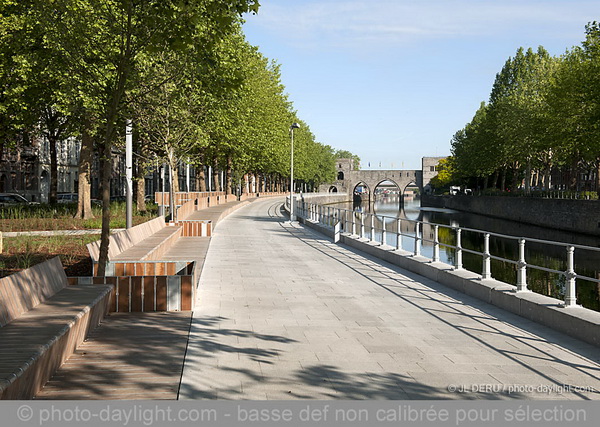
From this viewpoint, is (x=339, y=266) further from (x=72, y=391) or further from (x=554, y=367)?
(x=72, y=391)

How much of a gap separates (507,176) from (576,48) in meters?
31.6

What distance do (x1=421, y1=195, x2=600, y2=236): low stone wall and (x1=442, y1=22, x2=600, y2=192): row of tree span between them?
120 inches

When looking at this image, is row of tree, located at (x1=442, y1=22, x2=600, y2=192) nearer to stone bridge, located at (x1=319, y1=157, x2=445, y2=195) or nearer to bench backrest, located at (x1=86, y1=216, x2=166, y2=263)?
bench backrest, located at (x1=86, y1=216, x2=166, y2=263)

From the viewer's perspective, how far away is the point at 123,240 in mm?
13438

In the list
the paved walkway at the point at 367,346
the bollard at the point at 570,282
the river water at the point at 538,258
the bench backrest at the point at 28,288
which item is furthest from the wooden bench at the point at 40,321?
the river water at the point at 538,258

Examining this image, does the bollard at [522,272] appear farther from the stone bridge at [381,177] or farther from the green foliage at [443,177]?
the stone bridge at [381,177]

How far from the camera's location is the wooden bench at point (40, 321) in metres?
4.86

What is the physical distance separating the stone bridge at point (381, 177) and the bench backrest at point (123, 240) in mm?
133256

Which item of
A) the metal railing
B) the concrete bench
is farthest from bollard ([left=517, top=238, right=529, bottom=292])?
the concrete bench

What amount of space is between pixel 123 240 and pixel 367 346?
24.6ft

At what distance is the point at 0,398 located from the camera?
13.6 feet

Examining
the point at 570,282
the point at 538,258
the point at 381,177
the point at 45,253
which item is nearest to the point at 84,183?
the point at 45,253

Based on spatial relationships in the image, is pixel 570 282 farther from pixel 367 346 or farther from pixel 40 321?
pixel 40 321

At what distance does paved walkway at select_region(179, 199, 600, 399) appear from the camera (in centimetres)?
573
